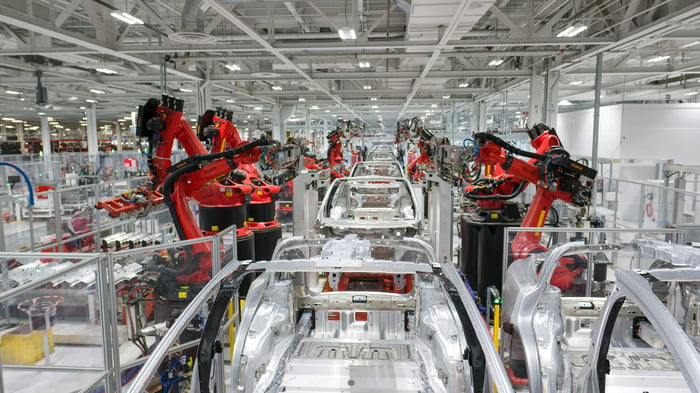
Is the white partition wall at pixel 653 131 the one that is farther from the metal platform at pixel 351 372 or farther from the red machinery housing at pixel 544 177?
the metal platform at pixel 351 372

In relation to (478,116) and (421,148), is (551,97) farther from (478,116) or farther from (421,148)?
(478,116)

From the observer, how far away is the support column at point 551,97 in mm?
9414

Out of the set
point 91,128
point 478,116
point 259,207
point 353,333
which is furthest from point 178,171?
point 91,128

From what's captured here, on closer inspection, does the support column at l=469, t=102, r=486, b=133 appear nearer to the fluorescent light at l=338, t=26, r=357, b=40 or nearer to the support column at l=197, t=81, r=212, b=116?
the support column at l=197, t=81, r=212, b=116

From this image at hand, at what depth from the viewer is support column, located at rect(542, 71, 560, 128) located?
941 cm

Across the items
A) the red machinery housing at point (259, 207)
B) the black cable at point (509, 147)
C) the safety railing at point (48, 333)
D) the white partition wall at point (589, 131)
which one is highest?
the white partition wall at point (589, 131)

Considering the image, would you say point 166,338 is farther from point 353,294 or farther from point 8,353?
point 8,353

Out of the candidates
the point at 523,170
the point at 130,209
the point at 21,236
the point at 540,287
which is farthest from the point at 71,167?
the point at 540,287

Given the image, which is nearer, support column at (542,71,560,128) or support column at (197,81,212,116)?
support column at (542,71,560,128)

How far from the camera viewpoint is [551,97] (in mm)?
9562

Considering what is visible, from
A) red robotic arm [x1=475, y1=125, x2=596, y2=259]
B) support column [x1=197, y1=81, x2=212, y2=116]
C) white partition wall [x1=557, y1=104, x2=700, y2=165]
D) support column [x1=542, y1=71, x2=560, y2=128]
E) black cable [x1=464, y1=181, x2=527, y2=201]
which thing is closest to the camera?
red robotic arm [x1=475, y1=125, x2=596, y2=259]

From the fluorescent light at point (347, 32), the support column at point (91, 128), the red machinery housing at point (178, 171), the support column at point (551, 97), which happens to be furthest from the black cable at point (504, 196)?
the support column at point (91, 128)

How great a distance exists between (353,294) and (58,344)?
339 cm

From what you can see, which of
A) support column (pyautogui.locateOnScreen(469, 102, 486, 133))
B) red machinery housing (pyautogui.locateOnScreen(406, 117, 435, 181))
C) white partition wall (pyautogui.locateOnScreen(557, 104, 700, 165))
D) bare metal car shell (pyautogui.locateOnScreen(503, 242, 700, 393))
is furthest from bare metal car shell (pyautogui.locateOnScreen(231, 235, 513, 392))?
support column (pyautogui.locateOnScreen(469, 102, 486, 133))
